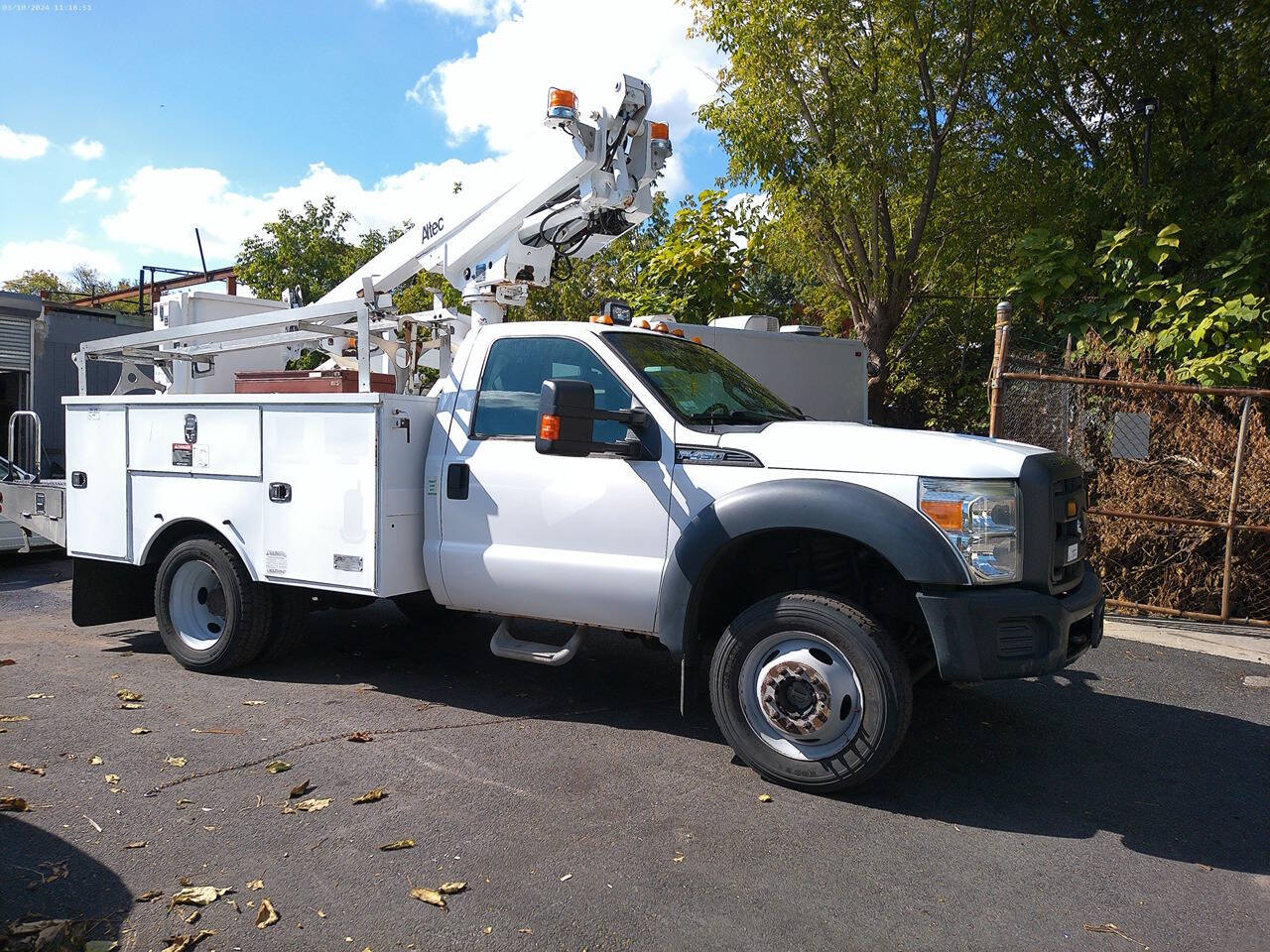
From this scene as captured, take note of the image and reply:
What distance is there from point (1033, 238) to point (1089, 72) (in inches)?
153

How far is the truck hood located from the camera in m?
4.41

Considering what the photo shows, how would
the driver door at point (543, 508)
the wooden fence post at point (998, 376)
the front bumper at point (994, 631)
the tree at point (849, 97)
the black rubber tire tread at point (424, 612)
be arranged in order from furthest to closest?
the tree at point (849, 97) → the wooden fence post at point (998, 376) → the black rubber tire tread at point (424, 612) → the driver door at point (543, 508) → the front bumper at point (994, 631)

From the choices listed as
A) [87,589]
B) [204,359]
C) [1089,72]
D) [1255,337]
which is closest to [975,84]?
[1089,72]

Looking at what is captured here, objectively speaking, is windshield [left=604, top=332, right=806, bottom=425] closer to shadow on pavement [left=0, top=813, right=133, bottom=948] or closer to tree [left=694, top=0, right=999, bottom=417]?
shadow on pavement [left=0, top=813, right=133, bottom=948]

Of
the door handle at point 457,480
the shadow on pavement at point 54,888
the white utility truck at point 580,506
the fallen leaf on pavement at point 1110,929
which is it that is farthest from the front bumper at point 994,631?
the shadow on pavement at point 54,888

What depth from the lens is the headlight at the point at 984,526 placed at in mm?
4348

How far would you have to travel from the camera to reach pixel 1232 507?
800 cm

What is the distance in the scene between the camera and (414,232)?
729cm

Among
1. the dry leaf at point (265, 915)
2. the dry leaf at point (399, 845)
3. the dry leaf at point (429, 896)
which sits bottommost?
the dry leaf at point (265, 915)

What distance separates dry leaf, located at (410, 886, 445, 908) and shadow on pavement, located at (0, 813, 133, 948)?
93 centimetres

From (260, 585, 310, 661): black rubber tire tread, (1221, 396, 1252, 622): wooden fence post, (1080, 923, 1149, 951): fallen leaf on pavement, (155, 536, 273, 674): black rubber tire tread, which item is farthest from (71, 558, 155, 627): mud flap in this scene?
(1221, 396, 1252, 622): wooden fence post

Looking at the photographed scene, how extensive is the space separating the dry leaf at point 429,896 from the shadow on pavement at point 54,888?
0.93 meters

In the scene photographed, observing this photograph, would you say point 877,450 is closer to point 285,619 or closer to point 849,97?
point 285,619

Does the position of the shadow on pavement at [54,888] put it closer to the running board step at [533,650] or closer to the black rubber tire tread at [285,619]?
the running board step at [533,650]
